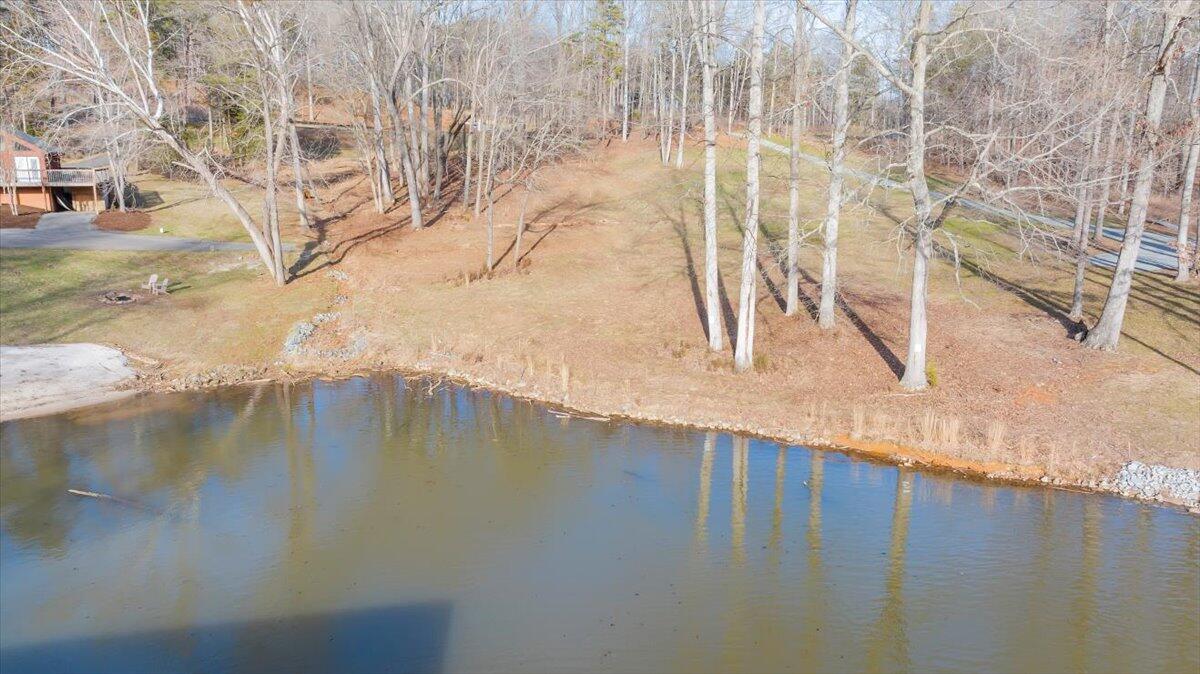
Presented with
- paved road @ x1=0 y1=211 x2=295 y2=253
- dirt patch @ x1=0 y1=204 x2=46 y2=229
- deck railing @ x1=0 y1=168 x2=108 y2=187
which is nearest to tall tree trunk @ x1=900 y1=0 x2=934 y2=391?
paved road @ x1=0 y1=211 x2=295 y2=253

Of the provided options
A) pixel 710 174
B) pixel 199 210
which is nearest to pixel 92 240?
pixel 199 210

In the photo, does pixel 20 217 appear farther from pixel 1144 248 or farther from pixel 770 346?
pixel 1144 248

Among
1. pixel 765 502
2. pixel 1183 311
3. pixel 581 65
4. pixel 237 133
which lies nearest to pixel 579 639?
pixel 765 502

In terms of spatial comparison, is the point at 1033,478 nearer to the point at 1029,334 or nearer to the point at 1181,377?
the point at 1181,377

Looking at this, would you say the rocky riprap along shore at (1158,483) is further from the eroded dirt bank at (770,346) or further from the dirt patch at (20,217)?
the dirt patch at (20,217)

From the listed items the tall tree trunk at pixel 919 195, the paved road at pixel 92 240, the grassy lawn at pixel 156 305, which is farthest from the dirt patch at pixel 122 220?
the tall tree trunk at pixel 919 195

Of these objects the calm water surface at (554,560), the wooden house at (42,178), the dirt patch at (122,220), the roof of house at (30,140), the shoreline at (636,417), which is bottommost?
the calm water surface at (554,560)

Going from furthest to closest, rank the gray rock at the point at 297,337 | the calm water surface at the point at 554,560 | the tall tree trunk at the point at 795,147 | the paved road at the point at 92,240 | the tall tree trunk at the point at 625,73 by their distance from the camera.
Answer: the tall tree trunk at the point at 625,73, the paved road at the point at 92,240, the gray rock at the point at 297,337, the tall tree trunk at the point at 795,147, the calm water surface at the point at 554,560
